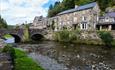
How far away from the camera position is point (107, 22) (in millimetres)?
77750

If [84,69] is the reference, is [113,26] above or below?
above

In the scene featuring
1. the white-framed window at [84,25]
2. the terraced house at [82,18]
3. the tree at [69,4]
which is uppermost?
the tree at [69,4]

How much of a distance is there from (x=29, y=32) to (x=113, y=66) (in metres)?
58.8

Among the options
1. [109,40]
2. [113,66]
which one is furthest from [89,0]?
[113,66]

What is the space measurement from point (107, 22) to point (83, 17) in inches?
393

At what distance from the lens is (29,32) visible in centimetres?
8975

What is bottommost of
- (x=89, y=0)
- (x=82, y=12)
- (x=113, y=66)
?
(x=113, y=66)

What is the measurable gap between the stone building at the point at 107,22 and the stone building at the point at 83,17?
1852 millimetres

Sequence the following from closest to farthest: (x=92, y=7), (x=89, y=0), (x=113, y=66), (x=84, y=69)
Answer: (x=84, y=69) < (x=113, y=66) < (x=92, y=7) < (x=89, y=0)

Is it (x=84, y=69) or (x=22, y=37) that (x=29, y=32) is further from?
(x=84, y=69)

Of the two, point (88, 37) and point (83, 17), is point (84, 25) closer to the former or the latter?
point (83, 17)

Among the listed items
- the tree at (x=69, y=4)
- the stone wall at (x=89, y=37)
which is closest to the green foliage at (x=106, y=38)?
the stone wall at (x=89, y=37)

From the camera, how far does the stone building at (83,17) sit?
80.9m

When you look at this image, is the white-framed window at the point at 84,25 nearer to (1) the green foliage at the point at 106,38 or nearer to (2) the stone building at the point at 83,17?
(2) the stone building at the point at 83,17
